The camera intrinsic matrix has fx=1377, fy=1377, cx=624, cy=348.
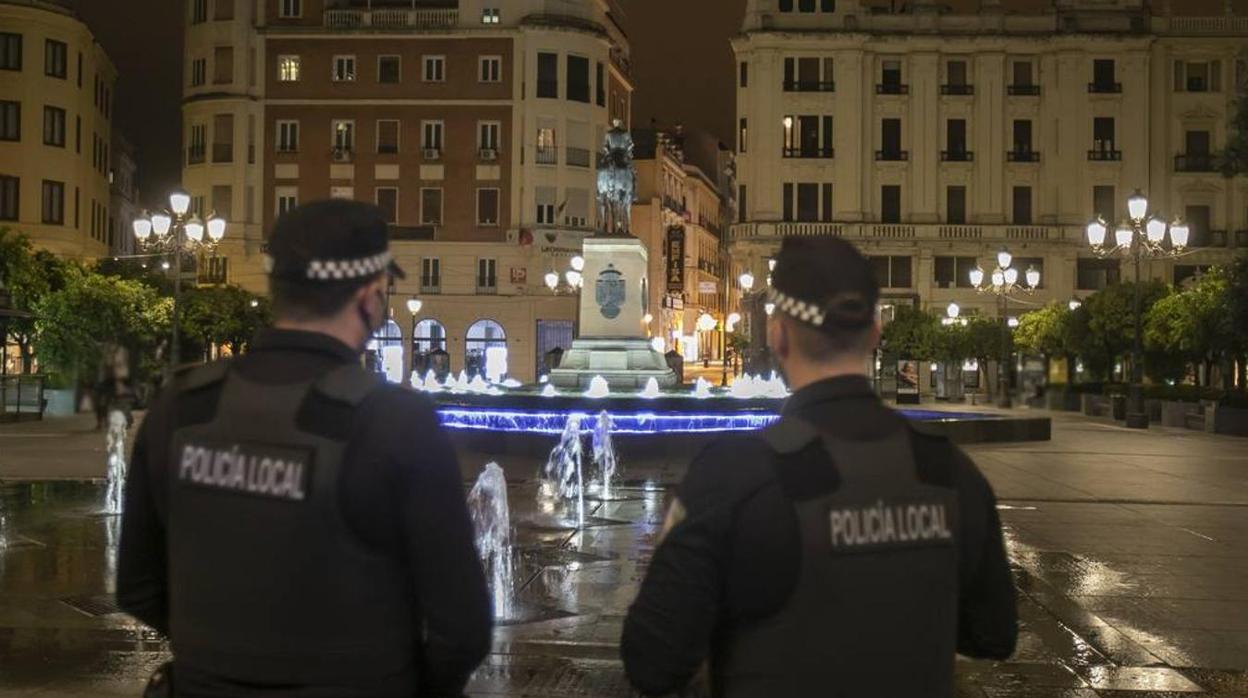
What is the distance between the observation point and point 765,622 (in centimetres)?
286

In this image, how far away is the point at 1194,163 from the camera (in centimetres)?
6594

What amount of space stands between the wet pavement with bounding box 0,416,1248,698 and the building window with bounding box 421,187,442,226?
47906 mm

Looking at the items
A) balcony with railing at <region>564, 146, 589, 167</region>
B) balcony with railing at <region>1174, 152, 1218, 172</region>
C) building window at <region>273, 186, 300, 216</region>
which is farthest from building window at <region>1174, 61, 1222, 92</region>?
building window at <region>273, 186, 300, 216</region>

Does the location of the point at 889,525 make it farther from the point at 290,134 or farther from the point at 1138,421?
the point at 290,134

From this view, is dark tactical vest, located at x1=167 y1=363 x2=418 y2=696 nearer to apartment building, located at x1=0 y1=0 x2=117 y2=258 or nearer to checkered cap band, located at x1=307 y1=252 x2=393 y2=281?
checkered cap band, located at x1=307 y1=252 x2=393 y2=281

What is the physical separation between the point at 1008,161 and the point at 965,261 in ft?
17.4

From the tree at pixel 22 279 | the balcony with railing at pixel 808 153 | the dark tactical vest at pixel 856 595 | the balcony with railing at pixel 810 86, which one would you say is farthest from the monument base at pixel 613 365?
the balcony with railing at pixel 810 86

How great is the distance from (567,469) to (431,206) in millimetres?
47397

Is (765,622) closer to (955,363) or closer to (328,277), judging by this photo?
(328,277)

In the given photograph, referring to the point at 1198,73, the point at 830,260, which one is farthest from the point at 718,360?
the point at 830,260

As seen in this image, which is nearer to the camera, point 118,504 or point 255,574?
point 255,574

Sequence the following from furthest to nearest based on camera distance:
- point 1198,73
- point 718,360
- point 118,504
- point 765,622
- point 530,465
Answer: point 718,360 → point 1198,73 → point 530,465 → point 118,504 → point 765,622

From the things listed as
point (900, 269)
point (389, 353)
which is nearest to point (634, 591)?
point (389, 353)

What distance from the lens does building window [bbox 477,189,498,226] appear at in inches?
2596
